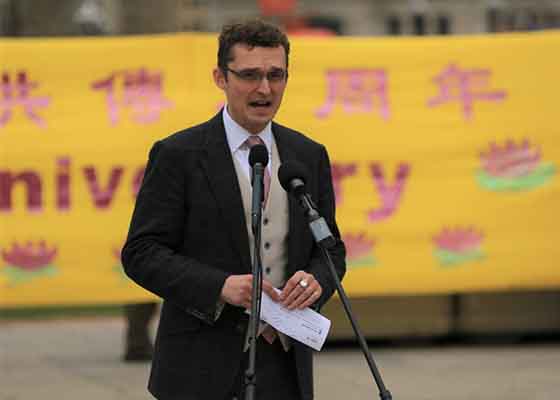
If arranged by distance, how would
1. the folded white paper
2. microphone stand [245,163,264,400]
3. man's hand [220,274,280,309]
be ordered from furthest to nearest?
the folded white paper, man's hand [220,274,280,309], microphone stand [245,163,264,400]

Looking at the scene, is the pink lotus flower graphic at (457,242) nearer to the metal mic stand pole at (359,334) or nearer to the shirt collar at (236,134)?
the shirt collar at (236,134)

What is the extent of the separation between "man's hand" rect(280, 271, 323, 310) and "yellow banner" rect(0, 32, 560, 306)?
4.67 m

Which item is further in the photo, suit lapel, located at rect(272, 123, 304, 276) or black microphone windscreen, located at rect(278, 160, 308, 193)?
suit lapel, located at rect(272, 123, 304, 276)

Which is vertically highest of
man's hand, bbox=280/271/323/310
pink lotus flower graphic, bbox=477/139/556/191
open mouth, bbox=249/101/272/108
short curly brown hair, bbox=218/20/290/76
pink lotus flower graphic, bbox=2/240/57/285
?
short curly brown hair, bbox=218/20/290/76

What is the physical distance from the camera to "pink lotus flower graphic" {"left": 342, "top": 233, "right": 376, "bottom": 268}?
8219 millimetres

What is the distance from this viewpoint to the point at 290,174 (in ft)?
11.2

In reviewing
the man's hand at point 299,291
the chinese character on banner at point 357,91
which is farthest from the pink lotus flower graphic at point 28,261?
the man's hand at point 299,291

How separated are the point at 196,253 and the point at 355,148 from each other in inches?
188

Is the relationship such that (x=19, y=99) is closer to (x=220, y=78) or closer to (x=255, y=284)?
(x=220, y=78)

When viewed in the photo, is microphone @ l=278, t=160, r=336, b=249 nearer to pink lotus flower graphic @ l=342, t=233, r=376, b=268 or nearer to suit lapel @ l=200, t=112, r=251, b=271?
suit lapel @ l=200, t=112, r=251, b=271

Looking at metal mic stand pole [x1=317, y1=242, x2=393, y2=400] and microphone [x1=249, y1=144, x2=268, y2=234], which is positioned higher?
microphone [x1=249, y1=144, x2=268, y2=234]

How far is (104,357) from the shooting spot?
27.8 ft

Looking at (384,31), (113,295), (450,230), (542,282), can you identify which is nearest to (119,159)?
(113,295)

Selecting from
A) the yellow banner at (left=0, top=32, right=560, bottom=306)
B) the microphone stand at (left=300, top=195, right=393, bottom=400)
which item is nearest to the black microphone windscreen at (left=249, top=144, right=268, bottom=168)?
the microphone stand at (left=300, top=195, right=393, bottom=400)
